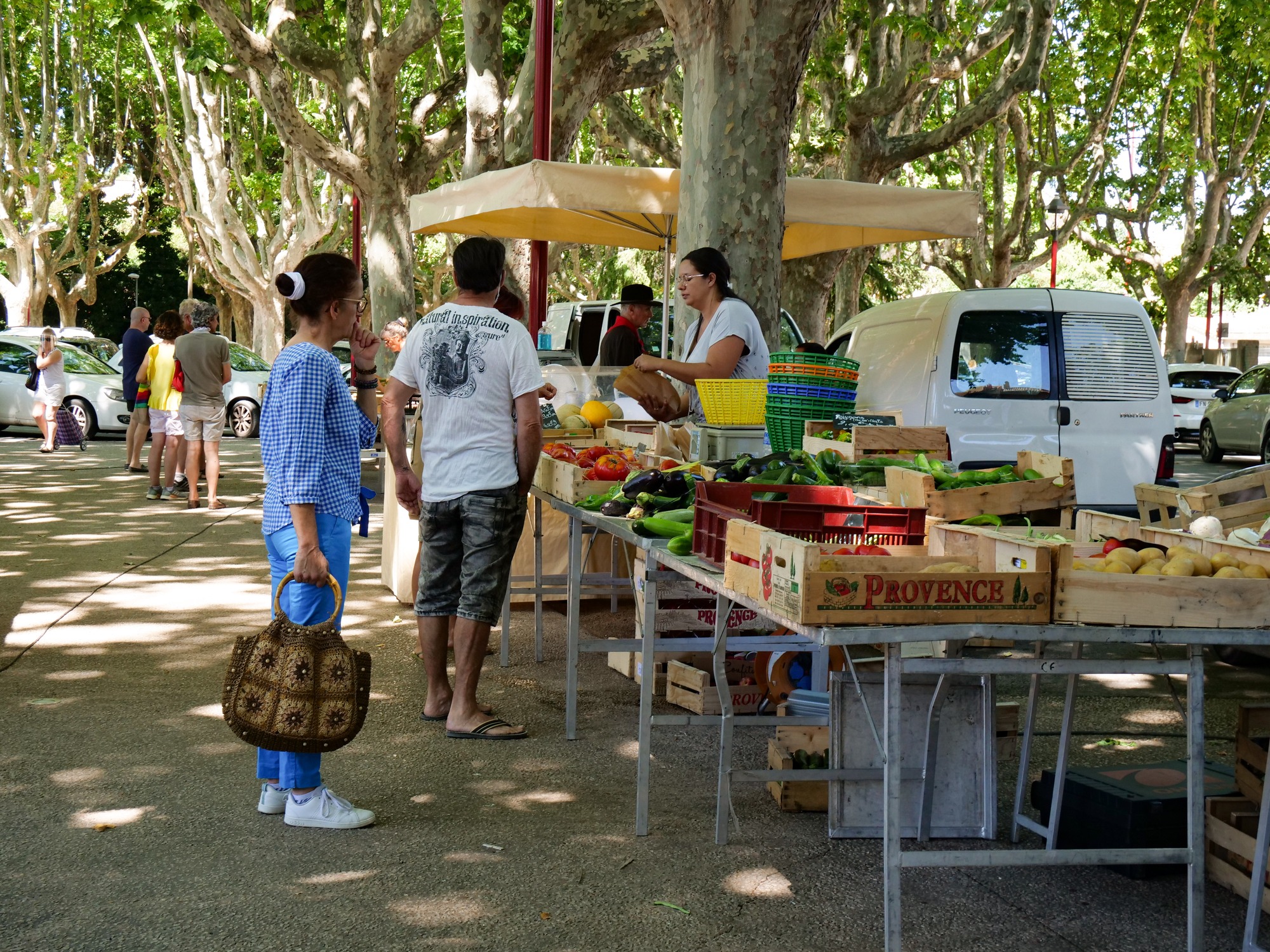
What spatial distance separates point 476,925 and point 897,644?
148 centimetres

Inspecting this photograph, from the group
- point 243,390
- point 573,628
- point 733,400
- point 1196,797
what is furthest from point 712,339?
point 243,390

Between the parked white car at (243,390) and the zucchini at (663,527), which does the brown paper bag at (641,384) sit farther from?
the parked white car at (243,390)

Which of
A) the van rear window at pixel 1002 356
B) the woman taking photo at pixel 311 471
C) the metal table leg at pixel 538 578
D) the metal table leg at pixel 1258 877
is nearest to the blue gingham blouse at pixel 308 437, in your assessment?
the woman taking photo at pixel 311 471

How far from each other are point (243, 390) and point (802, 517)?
1997 cm

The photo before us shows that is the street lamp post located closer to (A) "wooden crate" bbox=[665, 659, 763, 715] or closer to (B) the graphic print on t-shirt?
(A) "wooden crate" bbox=[665, 659, 763, 715]

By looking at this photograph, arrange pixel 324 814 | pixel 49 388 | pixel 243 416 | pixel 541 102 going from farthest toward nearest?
pixel 243 416, pixel 49 388, pixel 541 102, pixel 324 814

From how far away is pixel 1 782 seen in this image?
5023 mm

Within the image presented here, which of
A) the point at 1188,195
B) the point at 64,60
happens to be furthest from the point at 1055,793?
the point at 64,60

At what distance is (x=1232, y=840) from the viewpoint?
4.09m

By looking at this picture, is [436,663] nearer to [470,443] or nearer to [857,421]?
[470,443]

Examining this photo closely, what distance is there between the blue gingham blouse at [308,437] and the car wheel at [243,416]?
18.7 meters

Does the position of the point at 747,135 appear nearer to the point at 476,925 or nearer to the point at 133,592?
the point at 133,592

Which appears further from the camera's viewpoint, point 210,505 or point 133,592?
point 210,505

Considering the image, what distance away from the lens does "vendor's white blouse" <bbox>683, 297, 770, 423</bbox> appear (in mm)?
6625
